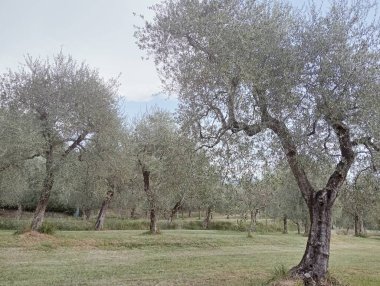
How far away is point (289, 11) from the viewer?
1500cm

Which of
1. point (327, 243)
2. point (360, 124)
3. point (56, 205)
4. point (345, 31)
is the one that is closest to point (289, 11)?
point (345, 31)

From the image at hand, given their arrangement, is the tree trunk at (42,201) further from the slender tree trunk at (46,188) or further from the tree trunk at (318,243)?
the tree trunk at (318,243)

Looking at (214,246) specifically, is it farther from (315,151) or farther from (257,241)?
(315,151)

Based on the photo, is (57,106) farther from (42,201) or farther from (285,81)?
(285,81)

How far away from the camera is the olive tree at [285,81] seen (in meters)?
13.3

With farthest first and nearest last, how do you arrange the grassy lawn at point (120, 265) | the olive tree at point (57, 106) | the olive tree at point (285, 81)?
1. the olive tree at point (57, 106)
2. the grassy lawn at point (120, 265)
3. the olive tree at point (285, 81)

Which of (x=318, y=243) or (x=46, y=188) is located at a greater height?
(x=46, y=188)

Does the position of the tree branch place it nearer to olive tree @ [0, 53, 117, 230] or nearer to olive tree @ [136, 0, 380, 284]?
olive tree @ [0, 53, 117, 230]

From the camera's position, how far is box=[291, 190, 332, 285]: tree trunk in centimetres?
1475

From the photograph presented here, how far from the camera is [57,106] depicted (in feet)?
88.5

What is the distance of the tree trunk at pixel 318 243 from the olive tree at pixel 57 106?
1766 centimetres

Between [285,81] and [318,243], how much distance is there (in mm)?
6254

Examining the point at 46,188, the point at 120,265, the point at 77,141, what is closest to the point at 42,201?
the point at 46,188

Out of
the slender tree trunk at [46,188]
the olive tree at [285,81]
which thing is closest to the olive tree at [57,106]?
the slender tree trunk at [46,188]
